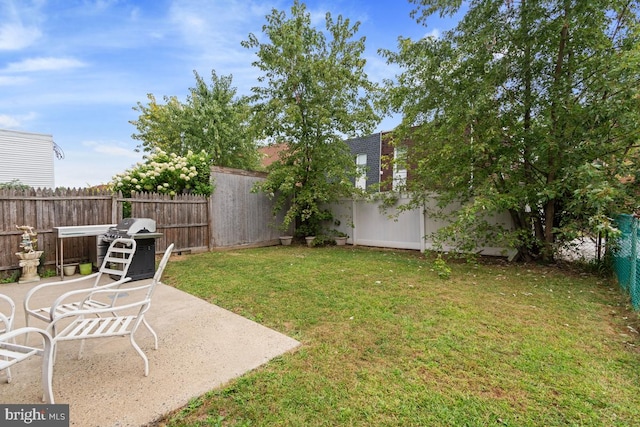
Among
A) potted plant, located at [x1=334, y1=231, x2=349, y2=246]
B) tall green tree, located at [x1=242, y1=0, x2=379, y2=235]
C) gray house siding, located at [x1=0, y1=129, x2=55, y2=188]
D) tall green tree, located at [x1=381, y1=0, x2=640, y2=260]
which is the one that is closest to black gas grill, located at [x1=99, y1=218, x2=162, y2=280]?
tall green tree, located at [x1=242, y1=0, x2=379, y2=235]

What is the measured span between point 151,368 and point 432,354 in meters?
2.37

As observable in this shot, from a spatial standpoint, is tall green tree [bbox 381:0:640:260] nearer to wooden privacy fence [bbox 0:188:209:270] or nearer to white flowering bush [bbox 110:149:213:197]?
white flowering bush [bbox 110:149:213:197]

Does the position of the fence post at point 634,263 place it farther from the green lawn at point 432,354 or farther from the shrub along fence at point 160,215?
the shrub along fence at point 160,215

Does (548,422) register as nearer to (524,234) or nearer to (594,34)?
(524,234)

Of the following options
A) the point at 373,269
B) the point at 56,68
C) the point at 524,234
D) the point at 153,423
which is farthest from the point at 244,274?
the point at 56,68

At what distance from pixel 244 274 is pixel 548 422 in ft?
15.5

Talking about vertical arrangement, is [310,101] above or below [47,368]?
above

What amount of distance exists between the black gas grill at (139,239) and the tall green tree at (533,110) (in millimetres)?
5661

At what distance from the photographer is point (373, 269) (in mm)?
6098

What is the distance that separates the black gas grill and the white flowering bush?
6.68 ft

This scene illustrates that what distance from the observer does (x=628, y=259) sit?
4.44 meters

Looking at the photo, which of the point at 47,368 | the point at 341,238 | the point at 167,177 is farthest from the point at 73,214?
the point at 341,238

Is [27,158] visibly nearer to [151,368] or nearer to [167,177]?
[167,177]

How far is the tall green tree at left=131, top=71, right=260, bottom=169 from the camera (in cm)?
1429
